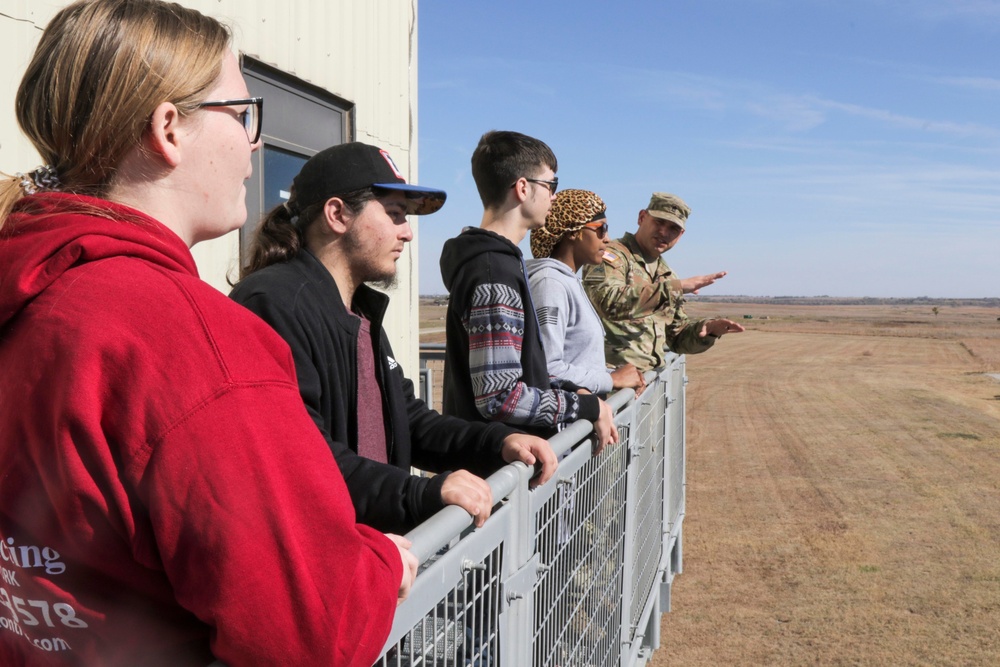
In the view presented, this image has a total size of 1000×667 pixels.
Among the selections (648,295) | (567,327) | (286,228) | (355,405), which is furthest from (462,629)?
(648,295)

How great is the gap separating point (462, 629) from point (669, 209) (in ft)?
15.5

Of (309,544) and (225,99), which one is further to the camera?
(225,99)

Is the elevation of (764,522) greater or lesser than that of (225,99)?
lesser

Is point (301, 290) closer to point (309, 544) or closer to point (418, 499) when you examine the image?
point (418, 499)

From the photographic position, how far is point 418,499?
6.25 ft

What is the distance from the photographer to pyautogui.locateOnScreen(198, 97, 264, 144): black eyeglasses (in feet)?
4.37

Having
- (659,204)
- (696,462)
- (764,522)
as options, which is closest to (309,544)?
(659,204)

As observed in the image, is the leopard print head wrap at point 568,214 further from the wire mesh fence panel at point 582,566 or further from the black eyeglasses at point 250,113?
the black eyeglasses at point 250,113

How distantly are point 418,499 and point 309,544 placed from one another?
0.83m

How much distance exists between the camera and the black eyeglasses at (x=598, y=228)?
4020mm

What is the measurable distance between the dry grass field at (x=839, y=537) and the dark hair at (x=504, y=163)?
135 inches

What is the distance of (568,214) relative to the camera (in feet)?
13.1

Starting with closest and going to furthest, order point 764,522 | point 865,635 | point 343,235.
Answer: point 343,235 < point 865,635 < point 764,522

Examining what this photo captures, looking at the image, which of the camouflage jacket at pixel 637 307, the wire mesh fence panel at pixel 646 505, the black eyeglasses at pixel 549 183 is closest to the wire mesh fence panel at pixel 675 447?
the camouflage jacket at pixel 637 307
